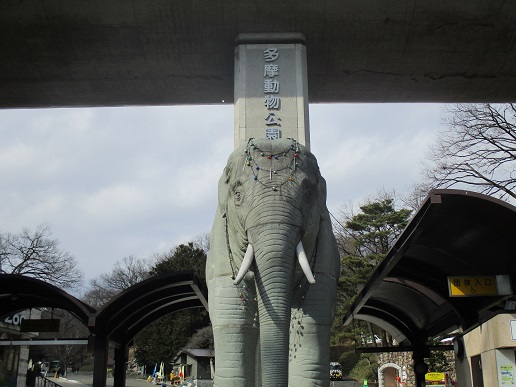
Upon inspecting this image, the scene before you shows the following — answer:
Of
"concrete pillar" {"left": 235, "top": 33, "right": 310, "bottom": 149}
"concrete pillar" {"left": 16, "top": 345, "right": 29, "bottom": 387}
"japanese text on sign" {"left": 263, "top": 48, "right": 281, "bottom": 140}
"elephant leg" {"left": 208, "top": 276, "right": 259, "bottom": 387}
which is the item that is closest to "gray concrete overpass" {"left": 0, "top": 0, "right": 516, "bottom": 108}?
"concrete pillar" {"left": 235, "top": 33, "right": 310, "bottom": 149}

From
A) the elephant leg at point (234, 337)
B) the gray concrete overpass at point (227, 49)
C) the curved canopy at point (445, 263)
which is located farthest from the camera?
the gray concrete overpass at point (227, 49)

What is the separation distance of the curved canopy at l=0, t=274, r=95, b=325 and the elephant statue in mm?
7073

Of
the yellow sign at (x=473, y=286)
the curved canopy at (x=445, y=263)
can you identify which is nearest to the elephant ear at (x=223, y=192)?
the curved canopy at (x=445, y=263)

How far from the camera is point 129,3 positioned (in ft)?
39.2

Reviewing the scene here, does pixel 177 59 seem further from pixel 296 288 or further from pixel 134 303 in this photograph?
pixel 296 288

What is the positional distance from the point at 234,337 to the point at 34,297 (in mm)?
9684

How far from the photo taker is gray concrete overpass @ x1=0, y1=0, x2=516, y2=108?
1212 centimetres

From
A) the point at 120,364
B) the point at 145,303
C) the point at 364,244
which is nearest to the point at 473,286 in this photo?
the point at 145,303

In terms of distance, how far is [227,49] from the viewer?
1300 centimetres

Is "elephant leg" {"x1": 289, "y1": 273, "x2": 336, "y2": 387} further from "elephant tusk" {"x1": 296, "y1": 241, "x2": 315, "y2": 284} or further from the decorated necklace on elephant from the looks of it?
the decorated necklace on elephant

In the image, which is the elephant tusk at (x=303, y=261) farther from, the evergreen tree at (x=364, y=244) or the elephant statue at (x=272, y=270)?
the evergreen tree at (x=364, y=244)

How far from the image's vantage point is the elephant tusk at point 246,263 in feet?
18.0

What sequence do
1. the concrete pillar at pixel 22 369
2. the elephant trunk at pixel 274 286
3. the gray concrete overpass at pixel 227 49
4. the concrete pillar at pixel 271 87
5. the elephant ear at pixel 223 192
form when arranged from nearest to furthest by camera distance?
the elephant trunk at pixel 274 286 < the elephant ear at pixel 223 192 < the concrete pillar at pixel 271 87 < the gray concrete overpass at pixel 227 49 < the concrete pillar at pixel 22 369

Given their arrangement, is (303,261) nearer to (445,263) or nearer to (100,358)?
(445,263)
